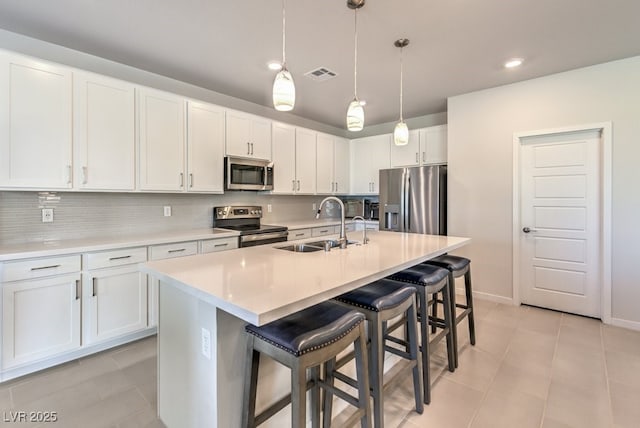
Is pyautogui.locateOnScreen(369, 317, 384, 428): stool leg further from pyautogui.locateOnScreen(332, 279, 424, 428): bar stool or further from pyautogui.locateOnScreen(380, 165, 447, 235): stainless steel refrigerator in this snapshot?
pyautogui.locateOnScreen(380, 165, 447, 235): stainless steel refrigerator

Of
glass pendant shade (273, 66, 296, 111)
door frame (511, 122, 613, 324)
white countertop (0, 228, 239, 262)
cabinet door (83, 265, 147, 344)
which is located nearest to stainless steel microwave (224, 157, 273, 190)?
white countertop (0, 228, 239, 262)

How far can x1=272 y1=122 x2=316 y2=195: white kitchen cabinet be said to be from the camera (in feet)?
14.0

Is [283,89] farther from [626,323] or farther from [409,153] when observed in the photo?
[626,323]

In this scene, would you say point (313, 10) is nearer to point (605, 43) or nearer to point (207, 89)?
point (207, 89)

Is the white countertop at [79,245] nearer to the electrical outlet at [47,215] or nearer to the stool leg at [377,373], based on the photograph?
the electrical outlet at [47,215]

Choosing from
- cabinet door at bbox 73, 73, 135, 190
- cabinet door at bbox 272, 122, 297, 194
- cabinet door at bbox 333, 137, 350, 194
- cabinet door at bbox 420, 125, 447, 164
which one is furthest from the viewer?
cabinet door at bbox 333, 137, 350, 194

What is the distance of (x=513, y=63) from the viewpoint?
305 centimetres

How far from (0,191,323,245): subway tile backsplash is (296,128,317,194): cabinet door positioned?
0.90m

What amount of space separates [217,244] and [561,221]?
155 inches

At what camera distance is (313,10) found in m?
2.18

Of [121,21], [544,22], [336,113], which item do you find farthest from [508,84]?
[121,21]

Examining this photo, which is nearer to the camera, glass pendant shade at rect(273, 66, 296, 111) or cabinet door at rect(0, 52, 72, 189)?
glass pendant shade at rect(273, 66, 296, 111)

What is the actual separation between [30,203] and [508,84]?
16.8 feet

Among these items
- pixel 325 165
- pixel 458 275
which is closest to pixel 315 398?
pixel 458 275
